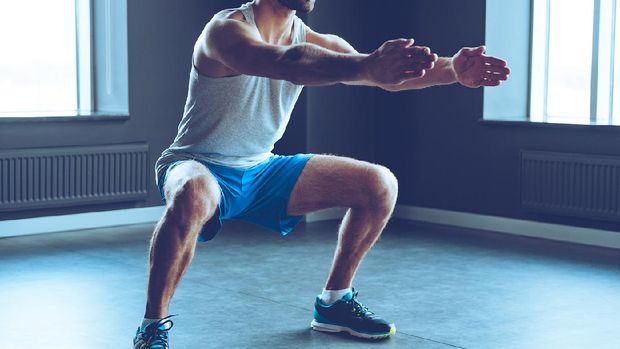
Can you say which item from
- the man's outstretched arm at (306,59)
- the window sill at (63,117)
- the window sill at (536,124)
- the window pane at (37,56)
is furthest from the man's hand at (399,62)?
the window pane at (37,56)

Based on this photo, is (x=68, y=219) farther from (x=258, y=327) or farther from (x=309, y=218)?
(x=258, y=327)

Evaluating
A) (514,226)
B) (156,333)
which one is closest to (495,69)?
(156,333)

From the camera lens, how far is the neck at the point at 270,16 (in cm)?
294

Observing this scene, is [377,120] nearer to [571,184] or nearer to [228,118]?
[571,184]

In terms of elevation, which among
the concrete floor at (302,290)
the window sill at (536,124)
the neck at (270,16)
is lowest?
the concrete floor at (302,290)

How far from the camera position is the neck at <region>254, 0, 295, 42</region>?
294 centimetres

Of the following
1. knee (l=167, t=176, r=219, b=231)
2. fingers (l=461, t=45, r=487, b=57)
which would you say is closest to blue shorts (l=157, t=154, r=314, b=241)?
knee (l=167, t=176, r=219, b=231)

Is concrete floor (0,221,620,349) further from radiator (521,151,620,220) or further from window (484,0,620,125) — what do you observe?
window (484,0,620,125)

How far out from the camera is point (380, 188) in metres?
3.02

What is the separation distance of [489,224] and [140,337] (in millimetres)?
3036

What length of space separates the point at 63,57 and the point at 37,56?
6.4 inches

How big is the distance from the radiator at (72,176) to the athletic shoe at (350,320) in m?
2.51

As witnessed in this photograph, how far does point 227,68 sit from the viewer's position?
2.85 metres

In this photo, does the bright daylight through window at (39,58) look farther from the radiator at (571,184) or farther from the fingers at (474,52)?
the fingers at (474,52)
